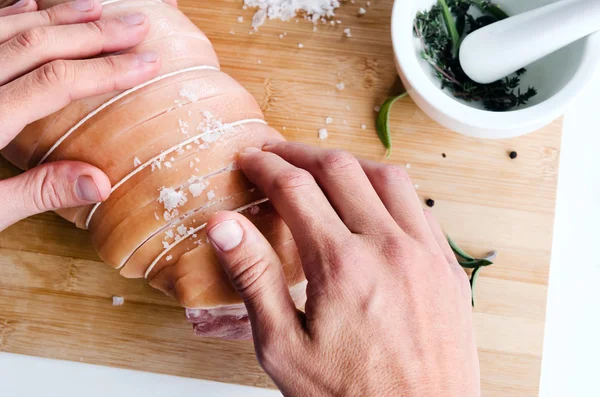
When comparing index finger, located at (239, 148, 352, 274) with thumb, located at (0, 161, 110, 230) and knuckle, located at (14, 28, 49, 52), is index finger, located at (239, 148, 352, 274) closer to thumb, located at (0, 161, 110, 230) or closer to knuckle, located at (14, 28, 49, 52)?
thumb, located at (0, 161, 110, 230)

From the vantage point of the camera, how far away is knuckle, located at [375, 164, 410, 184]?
1.06m

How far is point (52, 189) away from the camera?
3.49ft

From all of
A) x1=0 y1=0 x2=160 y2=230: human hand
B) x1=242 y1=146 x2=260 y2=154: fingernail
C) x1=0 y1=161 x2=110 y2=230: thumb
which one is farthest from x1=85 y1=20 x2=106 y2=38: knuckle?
x1=242 y1=146 x2=260 y2=154: fingernail

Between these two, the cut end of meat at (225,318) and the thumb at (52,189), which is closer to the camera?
the thumb at (52,189)

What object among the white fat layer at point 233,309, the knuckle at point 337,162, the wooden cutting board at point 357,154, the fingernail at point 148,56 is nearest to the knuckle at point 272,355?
the white fat layer at point 233,309

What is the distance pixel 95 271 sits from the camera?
4.41 feet

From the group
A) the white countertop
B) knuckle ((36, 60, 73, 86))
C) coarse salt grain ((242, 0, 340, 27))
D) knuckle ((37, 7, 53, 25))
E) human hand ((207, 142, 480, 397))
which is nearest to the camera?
human hand ((207, 142, 480, 397))

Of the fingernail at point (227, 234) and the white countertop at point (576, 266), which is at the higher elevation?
the fingernail at point (227, 234)

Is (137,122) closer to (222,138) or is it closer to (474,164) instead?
(222,138)

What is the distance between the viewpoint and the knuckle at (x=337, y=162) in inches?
39.9

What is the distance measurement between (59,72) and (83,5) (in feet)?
0.53

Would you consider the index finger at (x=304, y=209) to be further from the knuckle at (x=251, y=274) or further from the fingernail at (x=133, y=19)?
the fingernail at (x=133, y=19)

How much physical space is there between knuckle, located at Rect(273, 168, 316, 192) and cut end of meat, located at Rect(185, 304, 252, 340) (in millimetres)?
301

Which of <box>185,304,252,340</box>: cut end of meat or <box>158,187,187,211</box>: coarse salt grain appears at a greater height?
<box>158,187,187,211</box>: coarse salt grain
